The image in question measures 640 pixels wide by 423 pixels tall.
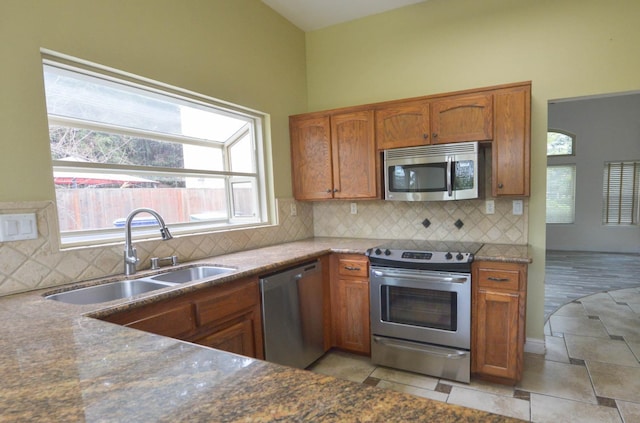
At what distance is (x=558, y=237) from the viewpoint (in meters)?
7.23

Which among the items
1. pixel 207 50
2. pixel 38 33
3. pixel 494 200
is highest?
pixel 207 50

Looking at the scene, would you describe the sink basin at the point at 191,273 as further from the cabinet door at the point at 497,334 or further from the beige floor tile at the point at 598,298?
the beige floor tile at the point at 598,298

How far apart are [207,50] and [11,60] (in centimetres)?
122

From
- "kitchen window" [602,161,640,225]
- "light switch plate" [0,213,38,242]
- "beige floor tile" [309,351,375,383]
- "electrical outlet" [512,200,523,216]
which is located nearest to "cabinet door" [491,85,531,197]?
"electrical outlet" [512,200,523,216]

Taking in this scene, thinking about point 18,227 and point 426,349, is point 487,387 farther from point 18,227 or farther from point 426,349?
point 18,227

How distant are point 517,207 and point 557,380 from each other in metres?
1.26

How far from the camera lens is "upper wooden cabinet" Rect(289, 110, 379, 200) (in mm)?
2957

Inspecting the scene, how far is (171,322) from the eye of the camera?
1591 millimetres

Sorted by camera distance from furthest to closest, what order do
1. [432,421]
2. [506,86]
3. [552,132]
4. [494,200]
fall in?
[552,132]
[494,200]
[506,86]
[432,421]

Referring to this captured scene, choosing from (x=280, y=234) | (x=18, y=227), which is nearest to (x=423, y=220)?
(x=280, y=234)

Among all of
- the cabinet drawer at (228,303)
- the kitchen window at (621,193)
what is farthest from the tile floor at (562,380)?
the kitchen window at (621,193)

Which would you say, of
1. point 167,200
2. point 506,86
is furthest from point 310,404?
Answer: point 506,86

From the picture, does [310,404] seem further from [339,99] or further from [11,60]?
A: [339,99]

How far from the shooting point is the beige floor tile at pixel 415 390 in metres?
2.23
